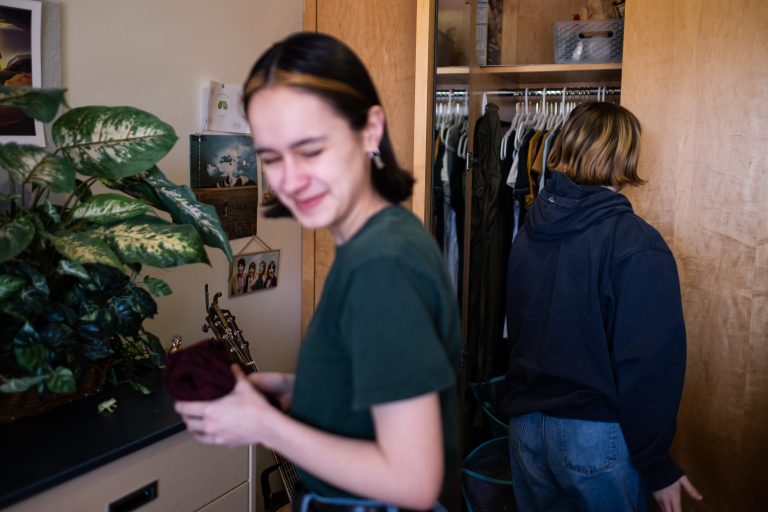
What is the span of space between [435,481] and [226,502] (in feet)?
3.21

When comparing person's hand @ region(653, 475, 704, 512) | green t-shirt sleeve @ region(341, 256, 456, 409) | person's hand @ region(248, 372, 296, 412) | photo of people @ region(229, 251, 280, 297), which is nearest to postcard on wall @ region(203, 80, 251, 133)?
photo of people @ region(229, 251, 280, 297)

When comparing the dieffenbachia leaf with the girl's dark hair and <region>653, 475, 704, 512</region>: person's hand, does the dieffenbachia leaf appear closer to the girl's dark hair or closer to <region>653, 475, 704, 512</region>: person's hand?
the girl's dark hair

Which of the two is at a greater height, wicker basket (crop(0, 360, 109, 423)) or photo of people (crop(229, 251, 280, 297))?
photo of people (crop(229, 251, 280, 297))

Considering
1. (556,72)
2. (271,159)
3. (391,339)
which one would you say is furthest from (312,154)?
(556,72)

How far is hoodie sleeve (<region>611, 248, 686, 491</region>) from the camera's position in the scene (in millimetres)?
1479

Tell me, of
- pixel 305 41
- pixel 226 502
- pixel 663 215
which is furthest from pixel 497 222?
pixel 305 41

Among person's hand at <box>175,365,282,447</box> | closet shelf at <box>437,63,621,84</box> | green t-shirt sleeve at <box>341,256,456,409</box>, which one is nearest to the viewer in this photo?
green t-shirt sleeve at <box>341,256,456,409</box>

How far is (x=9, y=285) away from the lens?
1.17 meters

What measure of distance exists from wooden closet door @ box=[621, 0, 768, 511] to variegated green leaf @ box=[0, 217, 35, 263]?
1.86 meters

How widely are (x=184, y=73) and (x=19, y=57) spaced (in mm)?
518

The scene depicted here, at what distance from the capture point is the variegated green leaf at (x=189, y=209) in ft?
4.75

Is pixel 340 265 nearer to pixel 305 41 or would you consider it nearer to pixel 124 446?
pixel 305 41

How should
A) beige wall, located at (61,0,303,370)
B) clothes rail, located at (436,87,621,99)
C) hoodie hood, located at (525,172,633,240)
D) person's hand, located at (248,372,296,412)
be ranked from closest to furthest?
person's hand, located at (248,372,296,412), hoodie hood, located at (525,172,633,240), beige wall, located at (61,0,303,370), clothes rail, located at (436,87,621,99)

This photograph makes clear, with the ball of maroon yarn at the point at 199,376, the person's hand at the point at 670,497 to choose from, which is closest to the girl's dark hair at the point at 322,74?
the ball of maroon yarn at the point at 199,376
